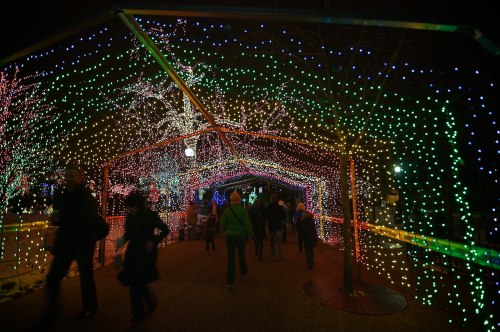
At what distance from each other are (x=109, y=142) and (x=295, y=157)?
7210 mm

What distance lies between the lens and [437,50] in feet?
16.2

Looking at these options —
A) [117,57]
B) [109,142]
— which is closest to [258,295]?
[117,57]

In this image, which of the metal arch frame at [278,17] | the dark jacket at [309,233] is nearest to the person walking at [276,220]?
the dark jacket at [309,233]

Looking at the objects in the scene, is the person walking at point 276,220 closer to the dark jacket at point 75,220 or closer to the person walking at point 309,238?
the person walking at point 309,238

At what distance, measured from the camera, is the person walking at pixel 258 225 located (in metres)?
7.75

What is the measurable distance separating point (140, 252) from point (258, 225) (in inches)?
194

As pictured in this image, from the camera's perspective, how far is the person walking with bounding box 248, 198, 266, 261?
7750mm

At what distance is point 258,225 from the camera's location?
7980 millimetres

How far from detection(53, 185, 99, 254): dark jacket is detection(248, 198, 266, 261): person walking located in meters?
4.88

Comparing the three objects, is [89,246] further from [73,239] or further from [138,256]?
[138,256]

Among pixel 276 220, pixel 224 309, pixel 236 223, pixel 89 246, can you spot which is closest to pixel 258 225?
pixel 276 220

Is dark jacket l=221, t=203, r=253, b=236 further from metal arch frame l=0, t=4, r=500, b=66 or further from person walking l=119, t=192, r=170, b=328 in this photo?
metal arch frame l=0, t=4, r=500, b=66

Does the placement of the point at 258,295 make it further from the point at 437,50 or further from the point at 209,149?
the point at 209,149

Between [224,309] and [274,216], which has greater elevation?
[274,216]
